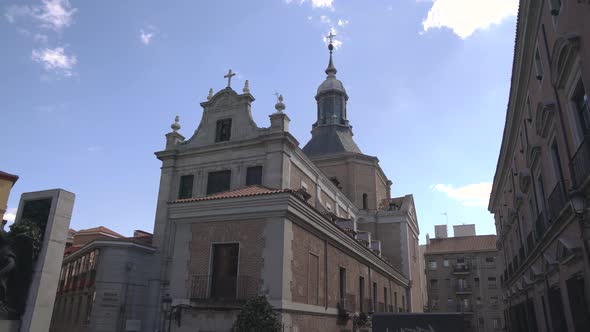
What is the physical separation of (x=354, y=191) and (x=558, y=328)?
25008 millimetres

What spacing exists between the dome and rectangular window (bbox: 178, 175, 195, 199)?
72.5ft

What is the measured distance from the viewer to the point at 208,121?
28188 millimetres

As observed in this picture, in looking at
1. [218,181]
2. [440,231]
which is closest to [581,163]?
[218,181]

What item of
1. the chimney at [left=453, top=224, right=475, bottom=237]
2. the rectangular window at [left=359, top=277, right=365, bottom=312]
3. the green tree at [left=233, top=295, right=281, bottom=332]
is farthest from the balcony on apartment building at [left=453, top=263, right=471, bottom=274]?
the green tree at [left=233, top=295, right=281, bottom=332]

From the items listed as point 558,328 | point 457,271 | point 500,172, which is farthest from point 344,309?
point 457,271

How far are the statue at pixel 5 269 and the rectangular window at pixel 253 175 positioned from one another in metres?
15.1

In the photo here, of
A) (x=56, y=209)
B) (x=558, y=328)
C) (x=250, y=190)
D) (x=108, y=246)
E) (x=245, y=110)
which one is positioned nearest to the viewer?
(x=56, y=209)

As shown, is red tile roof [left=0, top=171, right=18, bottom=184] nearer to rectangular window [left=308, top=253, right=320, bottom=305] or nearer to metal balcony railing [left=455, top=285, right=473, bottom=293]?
rectangular window [left=308, top=253, right=320, bottom=305]

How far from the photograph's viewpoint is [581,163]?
941cm

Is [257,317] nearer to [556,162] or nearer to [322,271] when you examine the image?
[322,271]

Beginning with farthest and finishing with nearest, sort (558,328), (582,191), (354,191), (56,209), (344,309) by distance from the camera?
1. (354,191)
2. (344,309)
3. (558,328)
4. (56,209)
5. (582,191)

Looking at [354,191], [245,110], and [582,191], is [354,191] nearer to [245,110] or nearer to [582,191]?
[245,110]

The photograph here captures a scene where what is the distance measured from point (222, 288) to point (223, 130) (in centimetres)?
1475

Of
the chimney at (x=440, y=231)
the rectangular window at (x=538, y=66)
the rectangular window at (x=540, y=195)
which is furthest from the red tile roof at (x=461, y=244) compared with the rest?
the rectangular window at (x=538, y=66)
